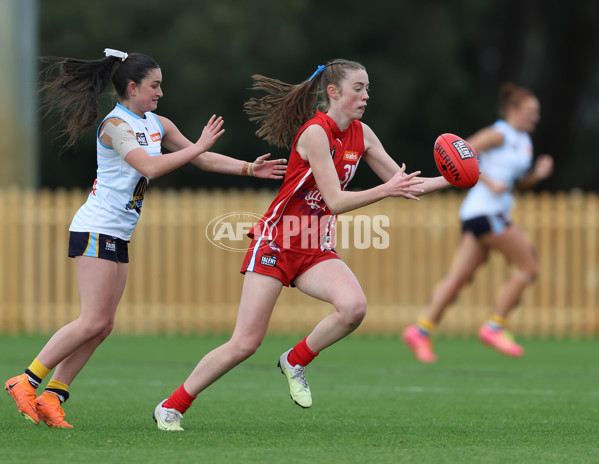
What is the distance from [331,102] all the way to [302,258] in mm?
928

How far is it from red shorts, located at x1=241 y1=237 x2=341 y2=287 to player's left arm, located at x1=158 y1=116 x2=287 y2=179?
1.86 feet

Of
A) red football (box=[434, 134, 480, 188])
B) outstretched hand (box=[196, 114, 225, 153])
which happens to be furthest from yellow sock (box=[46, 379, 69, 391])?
red football (box=[434, 134, 480, 188])

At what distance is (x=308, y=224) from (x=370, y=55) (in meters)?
18.5

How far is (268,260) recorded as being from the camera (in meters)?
6.15

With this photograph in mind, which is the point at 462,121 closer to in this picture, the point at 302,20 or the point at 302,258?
the point at 302,20

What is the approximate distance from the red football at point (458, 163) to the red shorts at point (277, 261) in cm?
90

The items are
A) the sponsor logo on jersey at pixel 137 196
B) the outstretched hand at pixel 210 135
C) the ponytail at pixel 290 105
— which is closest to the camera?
the outstretched hand at pixel 210 135

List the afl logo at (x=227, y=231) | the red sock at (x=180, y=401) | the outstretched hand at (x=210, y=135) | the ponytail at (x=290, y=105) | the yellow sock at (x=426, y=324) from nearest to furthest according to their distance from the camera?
the outstretched hand at (x=210, y=135) < the red sock at (x=180, y=401) < the ponytail at (x=290, y=105) < the yellow sock at (x=426, y=324) < the afl logo at (x=227, y=231)

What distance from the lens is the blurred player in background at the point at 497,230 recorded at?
35.5 ft

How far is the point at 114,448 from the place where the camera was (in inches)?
215

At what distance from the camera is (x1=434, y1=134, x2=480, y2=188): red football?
627 centimetres

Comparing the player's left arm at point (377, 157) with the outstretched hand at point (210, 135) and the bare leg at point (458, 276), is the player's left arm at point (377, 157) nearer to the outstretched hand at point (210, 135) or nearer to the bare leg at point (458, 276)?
the outstretched hand at point (210, 135)

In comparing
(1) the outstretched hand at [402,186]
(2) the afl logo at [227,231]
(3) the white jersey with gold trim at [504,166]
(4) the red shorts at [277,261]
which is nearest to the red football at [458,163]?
(1) the outstretched hand at [402,186]

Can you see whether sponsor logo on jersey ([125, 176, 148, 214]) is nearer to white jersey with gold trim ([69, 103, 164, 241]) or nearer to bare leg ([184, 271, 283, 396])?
white jersey with gold trim ([69, 103, 164, 241])
